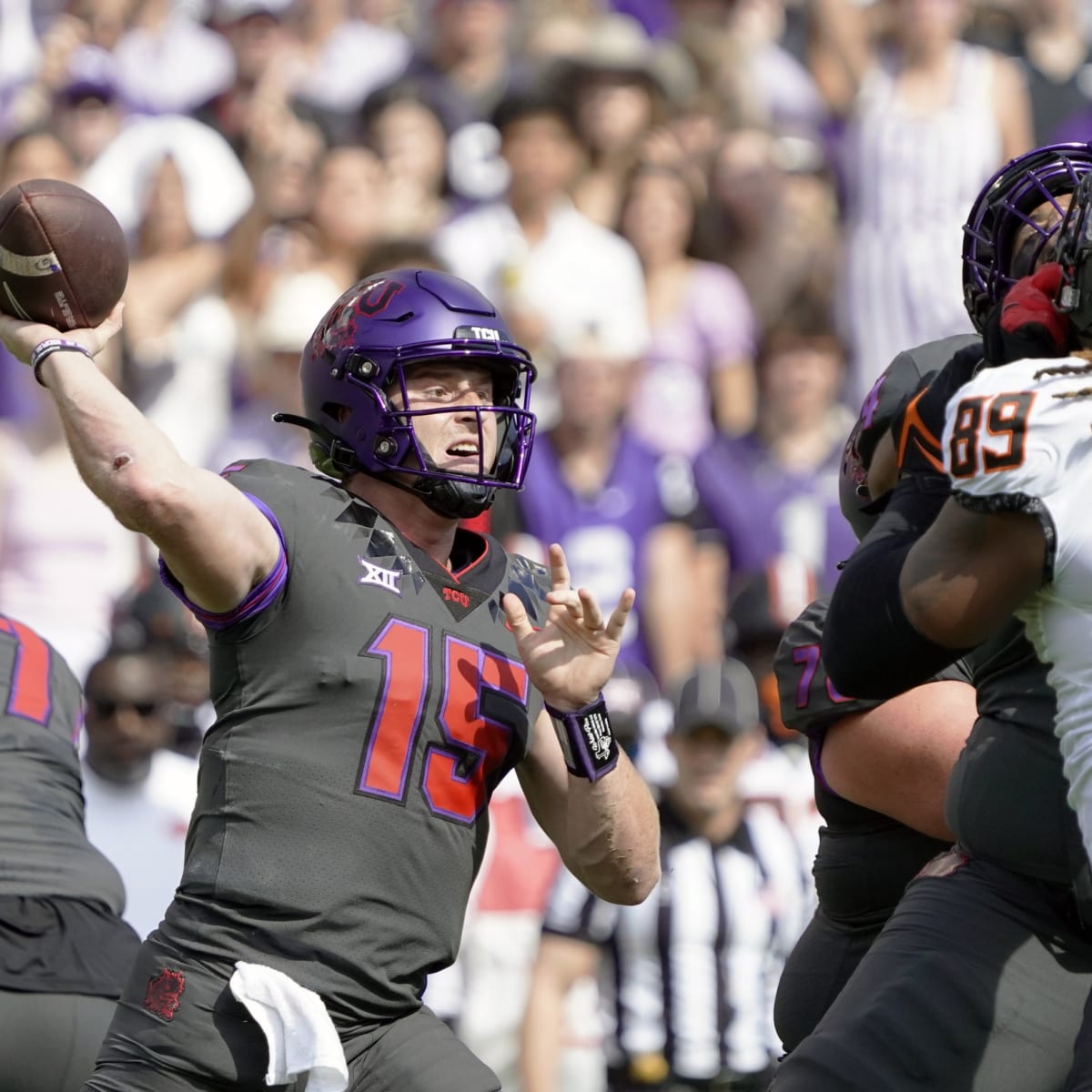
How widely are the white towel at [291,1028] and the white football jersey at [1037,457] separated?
4.74 feet

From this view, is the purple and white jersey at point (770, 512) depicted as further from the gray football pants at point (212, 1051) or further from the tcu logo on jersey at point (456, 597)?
the gray football pants at point (212, 1051)

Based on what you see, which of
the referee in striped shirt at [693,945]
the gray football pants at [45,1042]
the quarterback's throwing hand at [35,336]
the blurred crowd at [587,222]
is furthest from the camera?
the blurred crowd at [587,222]

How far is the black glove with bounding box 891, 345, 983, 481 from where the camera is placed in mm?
3145

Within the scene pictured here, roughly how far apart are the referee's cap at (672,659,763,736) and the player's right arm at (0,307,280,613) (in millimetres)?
3346

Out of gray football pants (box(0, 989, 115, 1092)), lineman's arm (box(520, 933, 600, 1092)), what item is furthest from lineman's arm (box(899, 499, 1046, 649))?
lineman's arm (box(520, 933, 600, 1092))

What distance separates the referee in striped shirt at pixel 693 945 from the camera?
251 inches

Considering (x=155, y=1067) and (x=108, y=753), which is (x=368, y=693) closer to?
(x=155, y=1067)

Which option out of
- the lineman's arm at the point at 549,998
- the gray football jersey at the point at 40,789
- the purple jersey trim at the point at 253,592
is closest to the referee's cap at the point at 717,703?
the lineman's arm at the point at 549,998

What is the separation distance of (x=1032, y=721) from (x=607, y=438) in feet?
18.3

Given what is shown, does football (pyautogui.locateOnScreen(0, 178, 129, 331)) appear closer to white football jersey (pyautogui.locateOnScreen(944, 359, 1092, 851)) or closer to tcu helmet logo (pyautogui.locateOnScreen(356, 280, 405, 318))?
tcu helmet logo (pyautogui.locateOnScreen(356, 280, 405, 318))

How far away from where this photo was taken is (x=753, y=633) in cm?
742

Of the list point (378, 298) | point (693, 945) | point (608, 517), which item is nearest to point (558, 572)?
point (378, 298)

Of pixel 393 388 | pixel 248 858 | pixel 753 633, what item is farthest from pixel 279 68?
pixel 248 858

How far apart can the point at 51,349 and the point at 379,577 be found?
719mm
